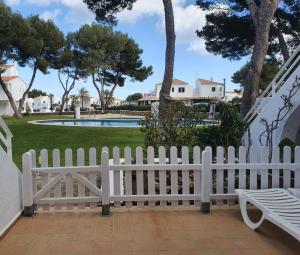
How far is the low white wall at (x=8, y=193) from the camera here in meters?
4.40

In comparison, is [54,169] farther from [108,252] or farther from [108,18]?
[108,18]

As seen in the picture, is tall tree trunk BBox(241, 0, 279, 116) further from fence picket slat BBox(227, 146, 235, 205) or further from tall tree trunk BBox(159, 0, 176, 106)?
fence picket slat BBox(227, 146, 235, 205)

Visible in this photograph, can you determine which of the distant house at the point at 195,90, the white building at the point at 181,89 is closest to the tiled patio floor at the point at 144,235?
the distant house at the point at 195,90

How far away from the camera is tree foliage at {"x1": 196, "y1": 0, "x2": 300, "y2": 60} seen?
48.4ft

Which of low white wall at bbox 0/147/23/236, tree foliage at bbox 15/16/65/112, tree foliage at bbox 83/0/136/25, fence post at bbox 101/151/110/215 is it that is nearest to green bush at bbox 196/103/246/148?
fence post at bbox 101/151/110/215

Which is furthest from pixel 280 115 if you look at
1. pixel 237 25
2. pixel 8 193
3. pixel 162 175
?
pixel 237 25

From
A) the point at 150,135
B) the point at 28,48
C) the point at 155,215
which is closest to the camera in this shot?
the point at 155,215

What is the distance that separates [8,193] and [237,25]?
13.0 metres

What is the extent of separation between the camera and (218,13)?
15.3 meters

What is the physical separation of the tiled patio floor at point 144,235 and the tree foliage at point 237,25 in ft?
37.5

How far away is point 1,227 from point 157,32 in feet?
48.6

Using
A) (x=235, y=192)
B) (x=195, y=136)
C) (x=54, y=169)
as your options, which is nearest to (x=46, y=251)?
(x=54, y=169)

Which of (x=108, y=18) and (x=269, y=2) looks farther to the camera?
(x=108, y=18)

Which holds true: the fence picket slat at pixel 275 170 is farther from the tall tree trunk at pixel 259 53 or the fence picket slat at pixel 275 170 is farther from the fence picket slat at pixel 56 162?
the tall tree trunk at pixel 259 53
